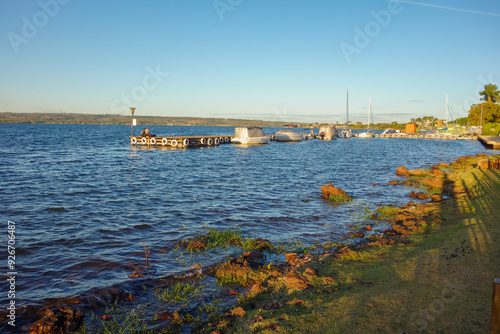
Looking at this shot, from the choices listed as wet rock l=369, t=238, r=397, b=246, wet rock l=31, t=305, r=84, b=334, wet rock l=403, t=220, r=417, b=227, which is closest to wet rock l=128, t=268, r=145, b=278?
wet rock l=31, t=305, r=84, b=334

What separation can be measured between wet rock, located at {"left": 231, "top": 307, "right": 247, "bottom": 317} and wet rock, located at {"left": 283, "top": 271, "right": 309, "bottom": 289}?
1.44 m

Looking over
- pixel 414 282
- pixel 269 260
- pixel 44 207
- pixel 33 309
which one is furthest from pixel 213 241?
pixel 44 207

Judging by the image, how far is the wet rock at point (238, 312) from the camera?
6.30m

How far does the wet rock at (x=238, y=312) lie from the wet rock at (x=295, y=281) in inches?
56.6

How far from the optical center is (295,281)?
7.45 meters

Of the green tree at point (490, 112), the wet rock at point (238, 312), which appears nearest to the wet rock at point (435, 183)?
the wet rock at point (238, 312)

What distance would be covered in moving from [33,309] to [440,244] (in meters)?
10.4

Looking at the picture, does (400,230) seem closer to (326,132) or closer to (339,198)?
(339,198)

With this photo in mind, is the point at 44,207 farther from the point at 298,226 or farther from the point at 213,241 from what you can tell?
the point at 298,226

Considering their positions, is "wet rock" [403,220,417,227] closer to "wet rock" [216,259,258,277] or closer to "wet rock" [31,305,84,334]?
"wet rock" [216,259,258,277]

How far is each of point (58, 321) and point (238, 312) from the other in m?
3.50

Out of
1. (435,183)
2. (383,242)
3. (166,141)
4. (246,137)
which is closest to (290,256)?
(383,242)

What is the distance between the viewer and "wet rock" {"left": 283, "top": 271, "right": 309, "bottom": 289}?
7.29m

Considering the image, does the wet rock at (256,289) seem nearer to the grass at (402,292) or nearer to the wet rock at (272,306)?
the grass at (402,292)
